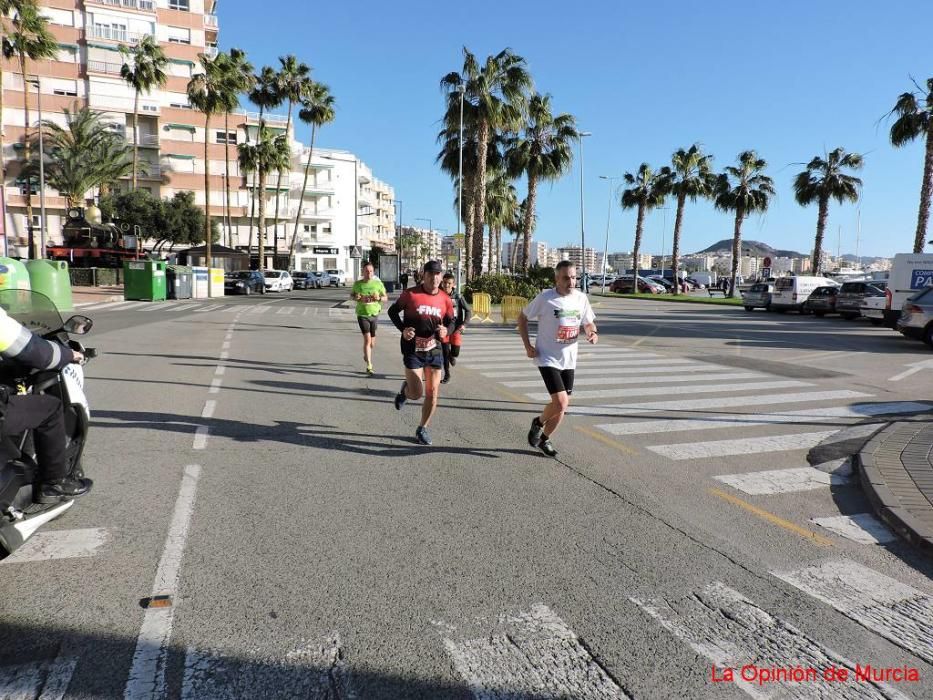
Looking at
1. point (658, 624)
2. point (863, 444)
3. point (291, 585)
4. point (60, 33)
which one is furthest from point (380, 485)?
point (60, 33)

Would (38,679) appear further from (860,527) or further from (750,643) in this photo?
(860,527)

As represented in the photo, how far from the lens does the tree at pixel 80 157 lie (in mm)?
51312

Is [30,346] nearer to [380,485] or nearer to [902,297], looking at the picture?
[380,485]

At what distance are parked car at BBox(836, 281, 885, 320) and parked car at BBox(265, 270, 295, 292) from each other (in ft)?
119

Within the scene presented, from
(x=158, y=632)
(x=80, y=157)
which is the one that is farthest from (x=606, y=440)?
(x=80, y=157)

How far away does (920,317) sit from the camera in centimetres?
1625

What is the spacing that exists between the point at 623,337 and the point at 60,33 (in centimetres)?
6482

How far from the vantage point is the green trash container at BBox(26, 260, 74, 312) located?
21.2 metres

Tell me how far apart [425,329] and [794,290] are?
28.9 m

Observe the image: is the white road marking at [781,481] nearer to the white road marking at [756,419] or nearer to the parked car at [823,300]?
the white road marking at [756,419]

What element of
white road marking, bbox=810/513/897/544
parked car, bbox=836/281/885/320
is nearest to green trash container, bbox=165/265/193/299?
parked car, bbox=836/281/885/320

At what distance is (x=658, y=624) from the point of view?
10.9 feet

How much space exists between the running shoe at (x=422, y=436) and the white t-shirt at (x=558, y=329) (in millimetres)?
1356

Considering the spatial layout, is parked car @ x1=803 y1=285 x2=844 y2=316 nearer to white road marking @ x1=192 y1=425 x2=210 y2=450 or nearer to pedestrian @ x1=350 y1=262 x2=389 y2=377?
pedestrian @ x1=350 y1=262 x2=389 y2=377
